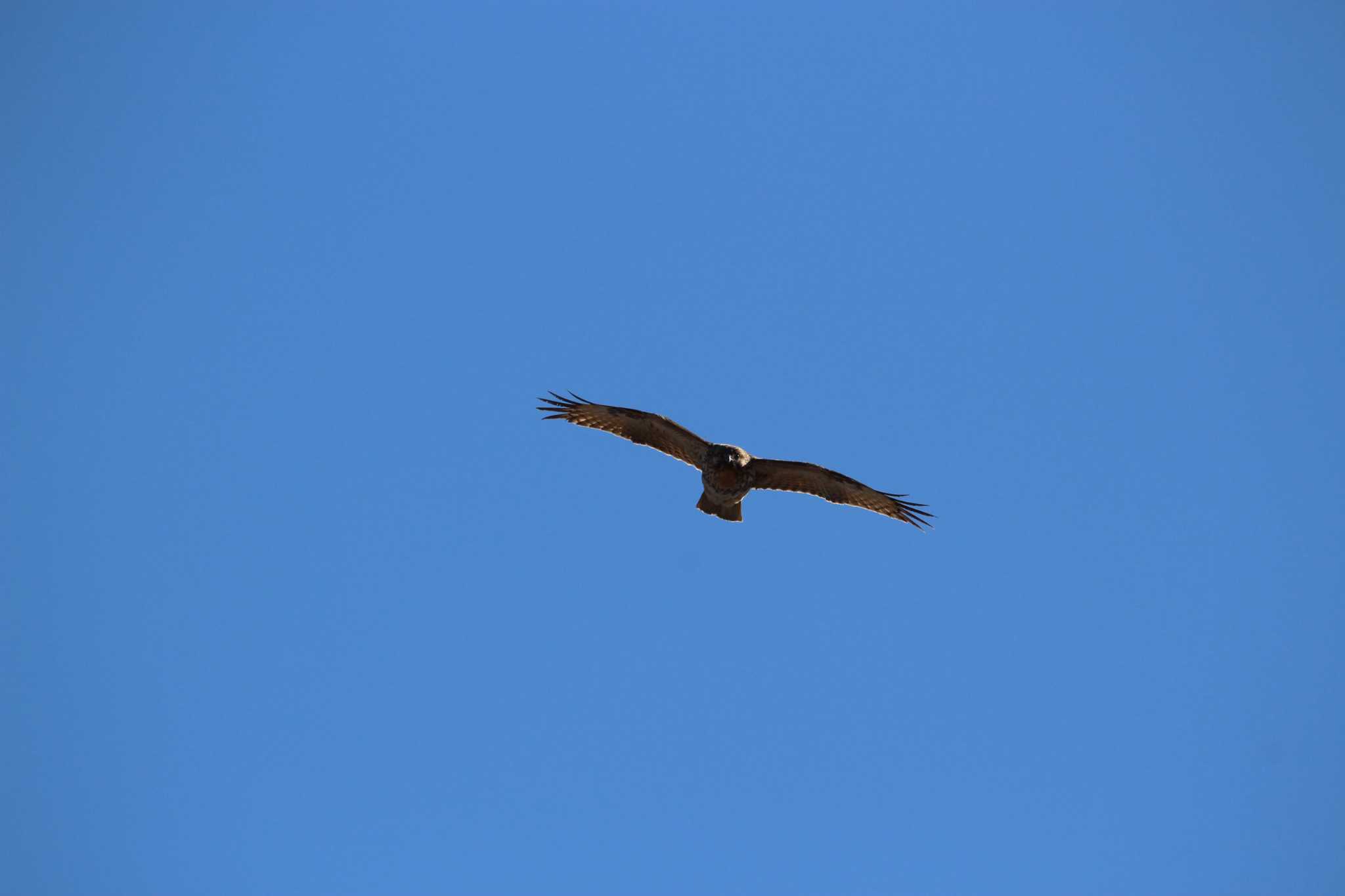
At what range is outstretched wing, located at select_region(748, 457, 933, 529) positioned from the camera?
16.0 metres

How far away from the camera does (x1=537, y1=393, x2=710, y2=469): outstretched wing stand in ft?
52.9

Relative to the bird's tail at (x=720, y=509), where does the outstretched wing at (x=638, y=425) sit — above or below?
above

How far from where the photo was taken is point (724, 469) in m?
15.4

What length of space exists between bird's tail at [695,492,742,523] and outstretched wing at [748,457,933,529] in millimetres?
468

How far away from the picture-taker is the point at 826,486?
16438mm

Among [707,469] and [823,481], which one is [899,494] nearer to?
[823,481]

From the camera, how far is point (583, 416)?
663 inches

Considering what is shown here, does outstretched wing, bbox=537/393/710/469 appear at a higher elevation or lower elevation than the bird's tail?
higher

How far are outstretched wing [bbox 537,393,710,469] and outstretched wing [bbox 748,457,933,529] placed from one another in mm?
1005

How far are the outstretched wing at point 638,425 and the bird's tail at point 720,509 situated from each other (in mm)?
626

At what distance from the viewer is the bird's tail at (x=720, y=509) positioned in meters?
16.0

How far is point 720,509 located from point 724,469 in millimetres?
857

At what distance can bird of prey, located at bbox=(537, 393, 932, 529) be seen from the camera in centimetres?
1562

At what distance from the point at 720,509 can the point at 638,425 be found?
6.37ft
